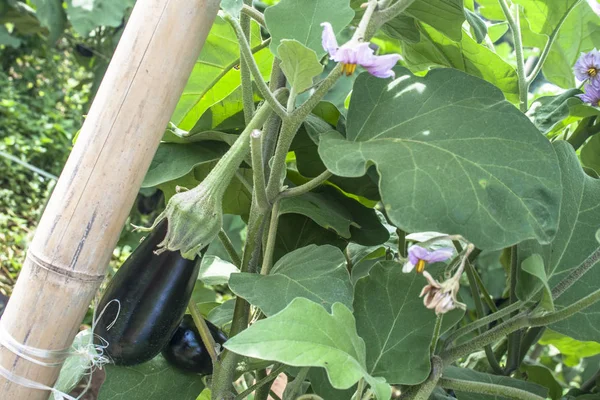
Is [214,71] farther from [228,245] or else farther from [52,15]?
[52,15]

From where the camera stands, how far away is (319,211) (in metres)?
0.61

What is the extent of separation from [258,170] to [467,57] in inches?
13.8

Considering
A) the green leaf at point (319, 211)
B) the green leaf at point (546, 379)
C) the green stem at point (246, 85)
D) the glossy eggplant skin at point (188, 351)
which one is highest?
the green stem at point (246, 85)

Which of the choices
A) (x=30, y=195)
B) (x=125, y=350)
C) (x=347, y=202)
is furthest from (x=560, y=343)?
(x=30, y=195)

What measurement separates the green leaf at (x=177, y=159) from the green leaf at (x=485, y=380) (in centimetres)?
31

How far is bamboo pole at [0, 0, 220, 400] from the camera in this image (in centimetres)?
47

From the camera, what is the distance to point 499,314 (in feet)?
1.74

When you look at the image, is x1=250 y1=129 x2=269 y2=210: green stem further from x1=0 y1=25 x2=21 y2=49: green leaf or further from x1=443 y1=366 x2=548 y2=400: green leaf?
x1=0 y1=25 x2=21 y2=49: green leaf

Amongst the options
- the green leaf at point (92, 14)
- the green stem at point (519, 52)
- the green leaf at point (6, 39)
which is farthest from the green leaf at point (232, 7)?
the green leaf at point (6, 39)

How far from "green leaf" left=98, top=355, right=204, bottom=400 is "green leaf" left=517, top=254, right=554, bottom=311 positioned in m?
0.29

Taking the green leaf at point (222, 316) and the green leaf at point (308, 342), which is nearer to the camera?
the green leaf at point (308, 342)

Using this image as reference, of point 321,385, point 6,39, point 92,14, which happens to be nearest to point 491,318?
point 321,385

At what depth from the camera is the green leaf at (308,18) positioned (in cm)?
50

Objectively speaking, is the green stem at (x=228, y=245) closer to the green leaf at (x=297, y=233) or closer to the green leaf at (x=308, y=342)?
the green leaf at (x=297, y=233)
